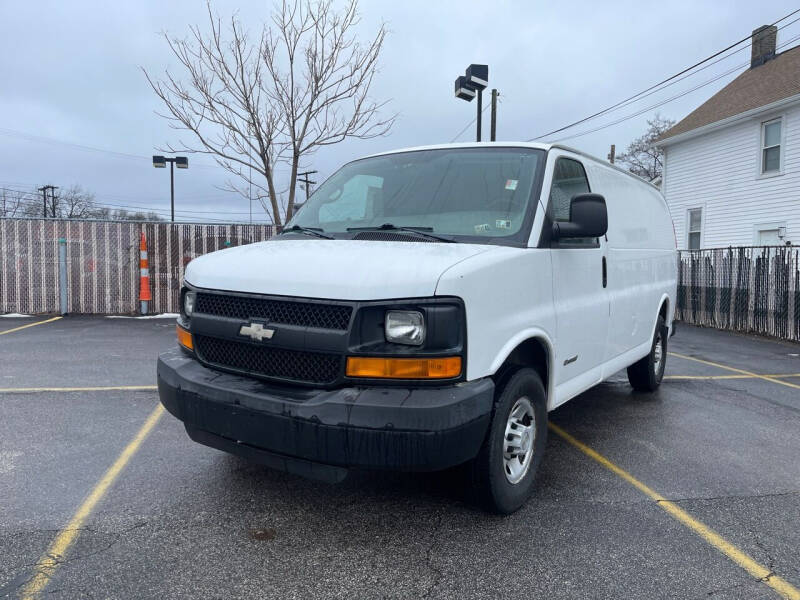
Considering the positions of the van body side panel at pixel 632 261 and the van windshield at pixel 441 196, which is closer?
the van windshield at pixel 441 196

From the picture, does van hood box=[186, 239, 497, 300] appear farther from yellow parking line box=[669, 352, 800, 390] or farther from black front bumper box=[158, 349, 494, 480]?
yellow parking line box=[669, 352, 800, 390]

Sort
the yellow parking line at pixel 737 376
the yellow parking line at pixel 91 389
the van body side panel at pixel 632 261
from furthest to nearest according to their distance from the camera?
the yellow parking line at pixel 737 376 → the yellow parking line at pixel 91 389 → the van body side panel at pixel 632 261

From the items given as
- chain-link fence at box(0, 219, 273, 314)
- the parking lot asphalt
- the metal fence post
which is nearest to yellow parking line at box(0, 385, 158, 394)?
the parking lot asphalt

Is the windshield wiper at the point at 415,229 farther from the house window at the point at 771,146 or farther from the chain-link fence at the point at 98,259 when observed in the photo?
the house window at the point at 771,146

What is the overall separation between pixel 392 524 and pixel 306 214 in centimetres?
226

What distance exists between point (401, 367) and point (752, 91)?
66.1 ft

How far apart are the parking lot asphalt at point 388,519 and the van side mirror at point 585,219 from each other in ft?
5.12

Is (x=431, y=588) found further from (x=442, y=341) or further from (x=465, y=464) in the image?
(x=442, y=341)

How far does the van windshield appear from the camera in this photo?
11.4ft

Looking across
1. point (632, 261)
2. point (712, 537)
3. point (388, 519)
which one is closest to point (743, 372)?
point (632, 261)

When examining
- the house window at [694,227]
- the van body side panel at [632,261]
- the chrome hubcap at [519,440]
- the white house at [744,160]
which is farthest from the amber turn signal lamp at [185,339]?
the house window at [694,227]

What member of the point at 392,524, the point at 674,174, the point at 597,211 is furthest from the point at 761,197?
the point at 392,524

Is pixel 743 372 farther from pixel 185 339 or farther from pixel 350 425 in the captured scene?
pixel 185 339

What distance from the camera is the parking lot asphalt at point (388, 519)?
8.45ft
